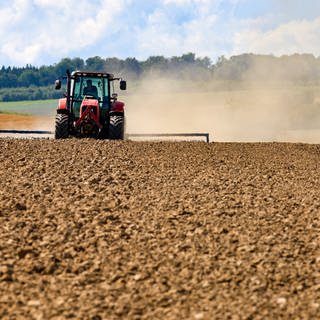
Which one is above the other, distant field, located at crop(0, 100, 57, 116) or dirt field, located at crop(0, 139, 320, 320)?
distant field, located at crop(0, 100, 57, 116)

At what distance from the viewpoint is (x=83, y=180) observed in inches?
497

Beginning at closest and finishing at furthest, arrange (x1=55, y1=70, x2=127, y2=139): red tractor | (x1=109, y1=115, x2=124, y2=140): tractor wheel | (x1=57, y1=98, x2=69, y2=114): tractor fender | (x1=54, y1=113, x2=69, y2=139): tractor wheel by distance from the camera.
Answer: (x1=109, y1=115, x2=124, y2=140): tractor wheel, (x1=55, y1=70, x2=127, y2=139): red tractor, (x1=54, y1=113, x2=69, y2=139): tractor wheel, (x1=57, y1=98, x2=69, y2=114): tractor fender

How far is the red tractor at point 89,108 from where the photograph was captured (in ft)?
72.5

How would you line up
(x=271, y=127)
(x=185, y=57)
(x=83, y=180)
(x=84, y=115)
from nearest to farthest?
(x=83, y=180)
(x=84, y=115)
(x=271, y=127)
(x=185, y=57)

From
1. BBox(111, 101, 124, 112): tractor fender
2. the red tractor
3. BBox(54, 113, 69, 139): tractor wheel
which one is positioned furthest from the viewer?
BBox(54, 113, 69, 139): tractor wheel

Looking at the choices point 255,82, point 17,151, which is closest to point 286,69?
point 255,82

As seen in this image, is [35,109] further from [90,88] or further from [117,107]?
[117,107]

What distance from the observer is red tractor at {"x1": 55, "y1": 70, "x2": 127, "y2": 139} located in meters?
22.1

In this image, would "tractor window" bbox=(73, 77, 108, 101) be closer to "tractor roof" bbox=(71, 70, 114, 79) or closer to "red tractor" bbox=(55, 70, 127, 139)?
"red tractor" bbox=(55, 70, 127, 139)

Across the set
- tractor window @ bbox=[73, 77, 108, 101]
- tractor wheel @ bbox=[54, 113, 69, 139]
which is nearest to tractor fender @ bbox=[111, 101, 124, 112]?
tractor window @ bbox=[73, 77, 108, 101]

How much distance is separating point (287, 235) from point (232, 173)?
17.9 feet

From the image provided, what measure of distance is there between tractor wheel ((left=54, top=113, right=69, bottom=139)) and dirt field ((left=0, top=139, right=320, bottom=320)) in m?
7.64

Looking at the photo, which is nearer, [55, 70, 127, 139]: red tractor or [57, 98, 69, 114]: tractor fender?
[55, 70, 127, 139]: red tractor

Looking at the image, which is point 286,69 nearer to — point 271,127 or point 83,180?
point 271,127
